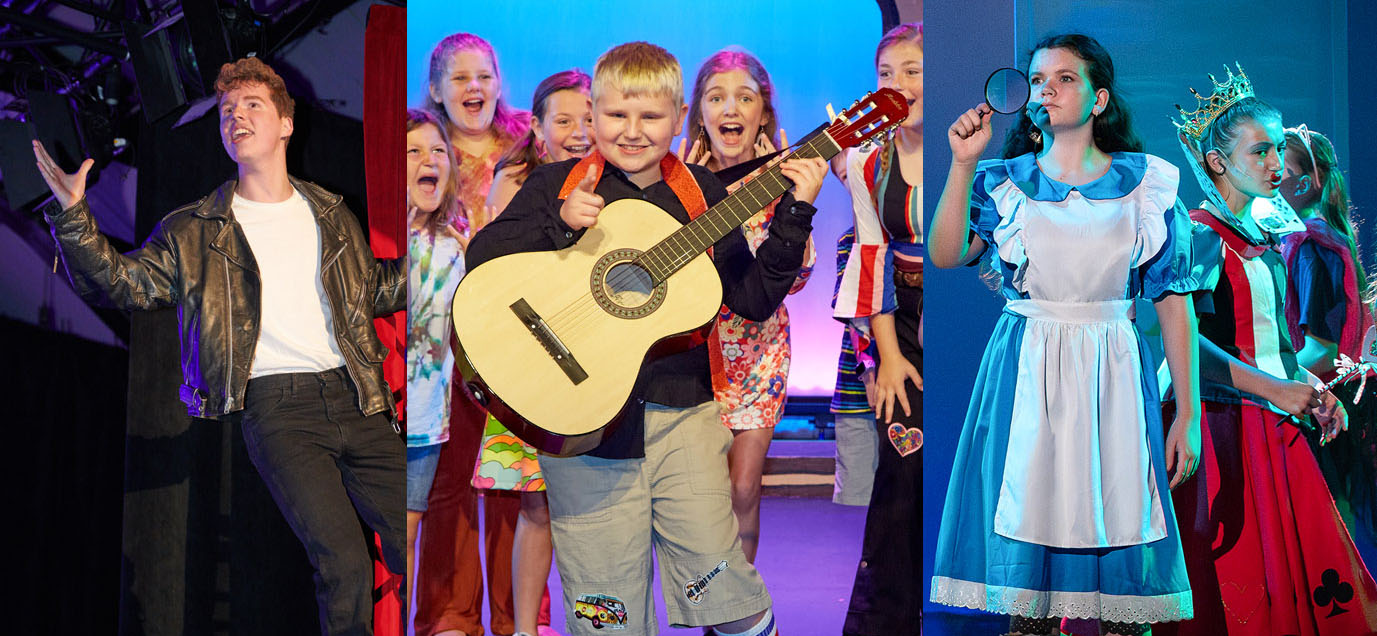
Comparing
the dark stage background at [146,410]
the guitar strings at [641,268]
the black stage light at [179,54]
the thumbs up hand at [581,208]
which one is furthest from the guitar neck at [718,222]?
the black stage light at [179,54]

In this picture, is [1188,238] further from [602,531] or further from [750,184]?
[602,531]

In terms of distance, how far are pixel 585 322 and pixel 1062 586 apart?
1.76 meters

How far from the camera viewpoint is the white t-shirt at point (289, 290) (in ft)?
12.6

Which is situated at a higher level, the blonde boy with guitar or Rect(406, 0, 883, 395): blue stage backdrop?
Rect(406, 0, 883, 395): blue stage backdrop

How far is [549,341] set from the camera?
3.15 meters

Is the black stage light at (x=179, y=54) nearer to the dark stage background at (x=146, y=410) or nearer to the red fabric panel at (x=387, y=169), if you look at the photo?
the dark stage background at (x=146, y=410)

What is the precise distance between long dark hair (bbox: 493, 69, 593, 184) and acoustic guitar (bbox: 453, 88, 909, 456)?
610 millimetres

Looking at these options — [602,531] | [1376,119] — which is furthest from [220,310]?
[1376,119]

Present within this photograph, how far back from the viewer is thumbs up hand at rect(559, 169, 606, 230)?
125 inches

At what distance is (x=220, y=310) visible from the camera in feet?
12.5

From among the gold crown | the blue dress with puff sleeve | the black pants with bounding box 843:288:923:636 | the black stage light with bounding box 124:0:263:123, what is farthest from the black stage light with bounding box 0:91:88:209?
the gold crown

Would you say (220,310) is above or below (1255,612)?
above

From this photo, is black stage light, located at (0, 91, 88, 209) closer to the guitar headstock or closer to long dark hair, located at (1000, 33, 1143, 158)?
the guitar headstock

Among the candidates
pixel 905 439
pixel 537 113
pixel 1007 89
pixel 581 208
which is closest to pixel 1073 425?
pixel 905 439
